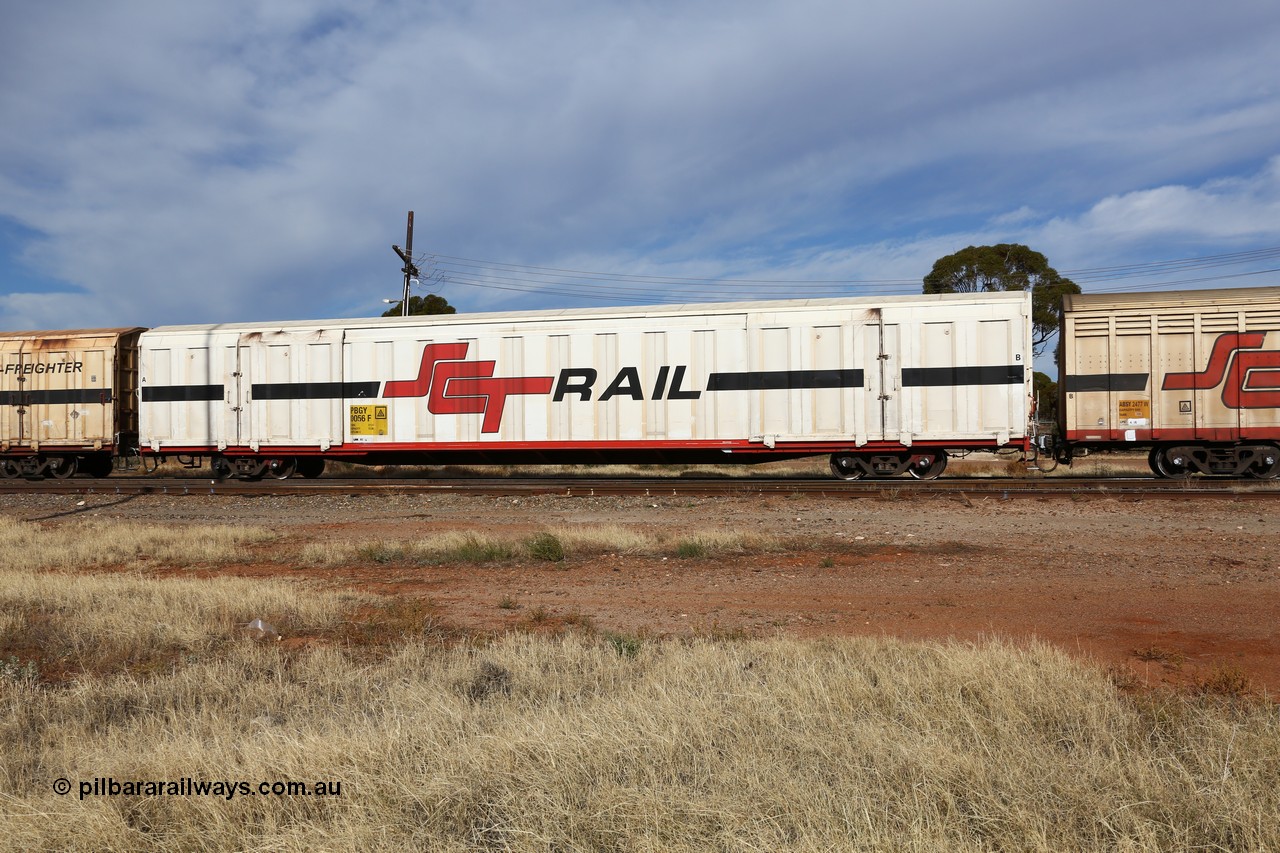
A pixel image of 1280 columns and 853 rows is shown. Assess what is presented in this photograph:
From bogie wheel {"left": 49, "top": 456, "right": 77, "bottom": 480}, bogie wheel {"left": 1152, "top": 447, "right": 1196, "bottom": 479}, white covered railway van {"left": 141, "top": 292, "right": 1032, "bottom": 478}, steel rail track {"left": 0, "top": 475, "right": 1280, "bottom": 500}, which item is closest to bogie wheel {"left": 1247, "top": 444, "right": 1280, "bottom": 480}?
steel rail track {"left": 0, "top": 475, "right": 1280, "bottom": 500}

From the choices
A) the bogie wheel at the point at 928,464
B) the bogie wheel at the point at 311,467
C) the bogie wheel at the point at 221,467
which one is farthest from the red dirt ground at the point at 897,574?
the bogie wheel at the point at 311,467

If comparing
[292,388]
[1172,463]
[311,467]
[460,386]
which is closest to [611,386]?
[460,386]

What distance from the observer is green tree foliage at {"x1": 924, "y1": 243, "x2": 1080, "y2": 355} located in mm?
42438

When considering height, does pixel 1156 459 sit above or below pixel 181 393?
below

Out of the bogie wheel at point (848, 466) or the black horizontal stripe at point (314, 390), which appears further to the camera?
the black horizontal stripe at point (314, 390)

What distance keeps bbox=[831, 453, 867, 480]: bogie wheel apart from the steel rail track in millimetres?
346

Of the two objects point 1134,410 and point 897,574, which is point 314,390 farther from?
point 1134,410

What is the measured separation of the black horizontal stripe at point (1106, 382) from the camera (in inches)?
575

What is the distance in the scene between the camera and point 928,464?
1590cm

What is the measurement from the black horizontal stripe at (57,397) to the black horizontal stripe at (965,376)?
19208 millimetres

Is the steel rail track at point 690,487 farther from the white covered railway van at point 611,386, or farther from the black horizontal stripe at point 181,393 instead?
the black horizontal stripe at point 181,393

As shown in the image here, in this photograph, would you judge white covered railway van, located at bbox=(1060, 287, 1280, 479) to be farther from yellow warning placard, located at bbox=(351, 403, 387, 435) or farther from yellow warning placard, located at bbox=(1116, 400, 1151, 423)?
yellow warning placard, located at bbox=(351, 403, 387, 435)

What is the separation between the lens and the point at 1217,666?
5090 millimetres

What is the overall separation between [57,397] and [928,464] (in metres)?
21.1
